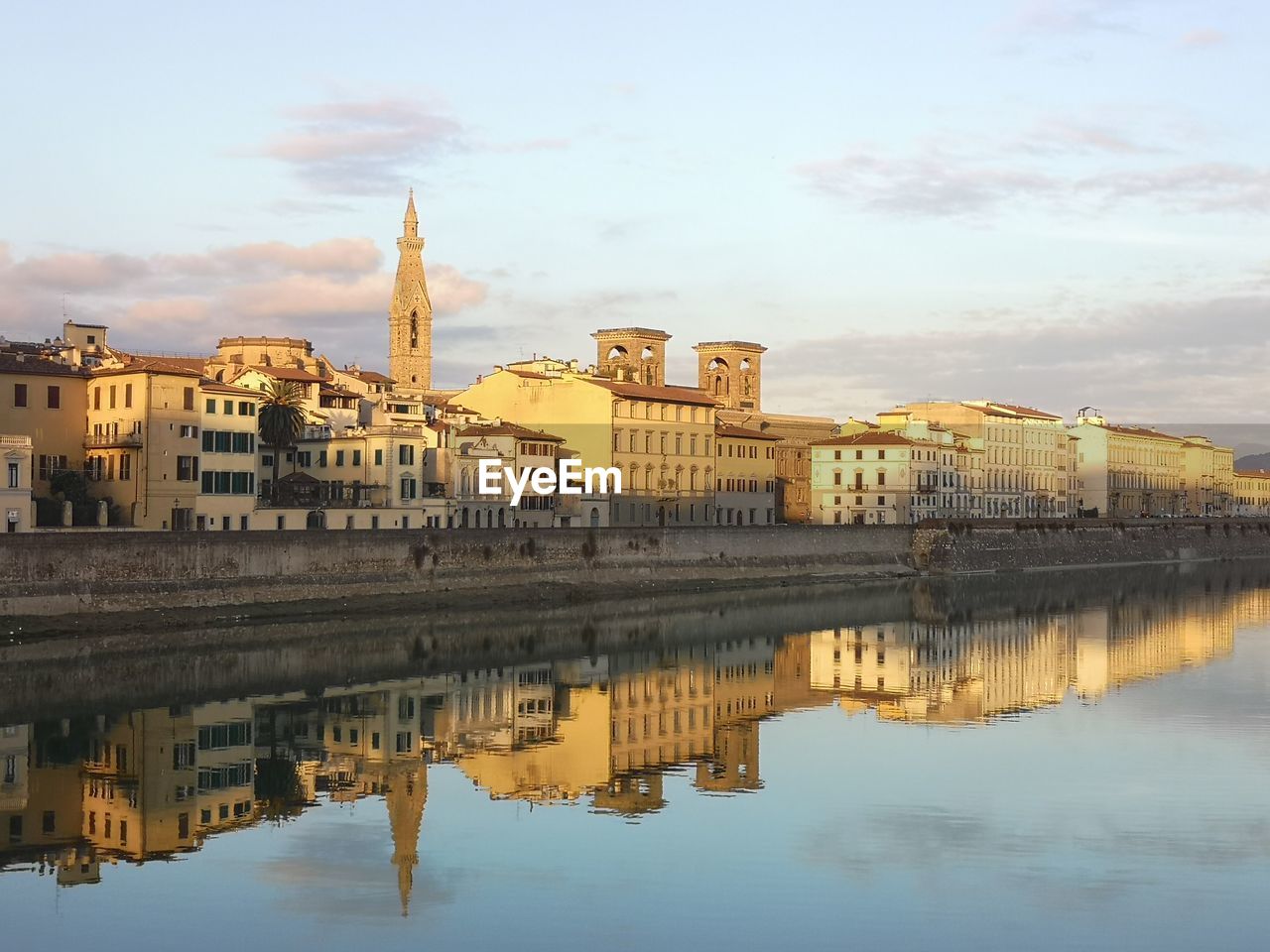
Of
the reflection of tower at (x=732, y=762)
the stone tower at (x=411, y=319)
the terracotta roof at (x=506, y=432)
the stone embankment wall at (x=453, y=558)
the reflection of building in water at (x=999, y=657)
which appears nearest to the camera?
the reflection of tower at (x=732, y=762)

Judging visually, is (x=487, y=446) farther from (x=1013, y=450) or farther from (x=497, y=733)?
(x=1013, y=450)

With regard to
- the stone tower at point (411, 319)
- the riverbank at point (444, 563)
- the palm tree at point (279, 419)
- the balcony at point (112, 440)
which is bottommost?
the riverbank at point (444, 563)

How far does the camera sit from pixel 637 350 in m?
154

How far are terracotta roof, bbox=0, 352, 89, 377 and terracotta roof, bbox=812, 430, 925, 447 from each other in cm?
6965

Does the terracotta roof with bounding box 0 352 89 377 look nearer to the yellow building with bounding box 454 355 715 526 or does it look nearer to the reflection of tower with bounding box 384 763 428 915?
the yellow building with bounding box 454 355 715 526

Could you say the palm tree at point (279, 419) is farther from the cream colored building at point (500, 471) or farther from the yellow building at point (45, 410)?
the yellow building at point (45, 410)

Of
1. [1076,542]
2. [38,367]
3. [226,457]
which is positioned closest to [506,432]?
[226,457]

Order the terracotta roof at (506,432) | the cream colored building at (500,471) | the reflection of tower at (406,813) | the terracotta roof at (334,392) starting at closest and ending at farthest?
the reflection of tower at (406,813) → the cream colored building at (500,471) → the terracotta roof at (506,432) → the terracotta roof at (334,392)

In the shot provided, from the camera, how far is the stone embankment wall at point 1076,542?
103250 millimetres

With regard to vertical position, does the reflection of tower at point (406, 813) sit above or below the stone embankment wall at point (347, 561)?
below

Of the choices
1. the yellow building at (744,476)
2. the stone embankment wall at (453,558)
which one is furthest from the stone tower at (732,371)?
the stone embankment wall at (453,558)

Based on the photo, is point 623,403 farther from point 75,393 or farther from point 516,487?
point 75,393

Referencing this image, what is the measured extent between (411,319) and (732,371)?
3823 centimetres

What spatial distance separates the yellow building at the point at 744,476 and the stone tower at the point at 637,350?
22726 mm
